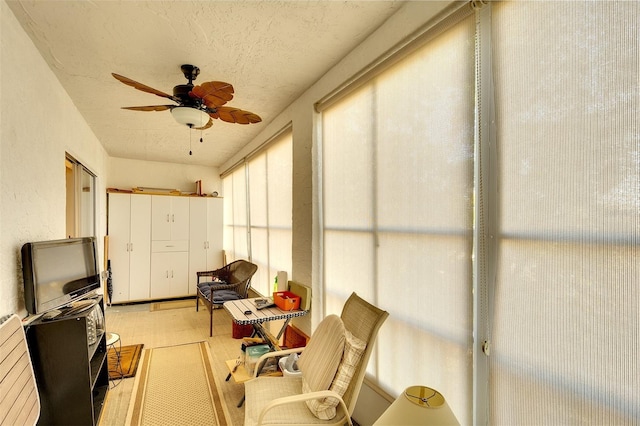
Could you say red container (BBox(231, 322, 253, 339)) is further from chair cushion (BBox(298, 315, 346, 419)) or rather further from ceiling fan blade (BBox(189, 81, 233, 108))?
ceiling fan blade (BBox(189, 81, 233, 108))

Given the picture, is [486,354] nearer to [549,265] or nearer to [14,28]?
[549,265]

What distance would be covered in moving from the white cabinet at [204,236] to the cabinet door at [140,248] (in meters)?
0.73

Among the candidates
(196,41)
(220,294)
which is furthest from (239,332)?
(196,41)

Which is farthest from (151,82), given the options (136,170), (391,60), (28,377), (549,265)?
(136,170)

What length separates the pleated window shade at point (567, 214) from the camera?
0.98m

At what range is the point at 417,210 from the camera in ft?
5.74

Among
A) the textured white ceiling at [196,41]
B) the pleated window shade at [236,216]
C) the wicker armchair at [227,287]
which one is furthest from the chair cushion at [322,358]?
the pleated window shade at [236,216]

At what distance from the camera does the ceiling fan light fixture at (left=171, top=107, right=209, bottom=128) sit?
2307 millimetres

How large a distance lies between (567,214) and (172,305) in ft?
19.1

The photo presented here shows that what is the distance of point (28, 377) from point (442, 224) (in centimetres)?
229

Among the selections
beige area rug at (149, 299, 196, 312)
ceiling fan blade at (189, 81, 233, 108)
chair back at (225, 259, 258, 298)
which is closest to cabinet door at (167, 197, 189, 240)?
beige area rug at (149, 299, 196, 312)

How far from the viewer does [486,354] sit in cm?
136

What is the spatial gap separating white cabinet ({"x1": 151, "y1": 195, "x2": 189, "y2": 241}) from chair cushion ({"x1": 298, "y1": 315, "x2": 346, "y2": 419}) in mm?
4814

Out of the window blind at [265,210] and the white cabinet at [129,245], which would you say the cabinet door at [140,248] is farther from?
the window blind at [265,210]
